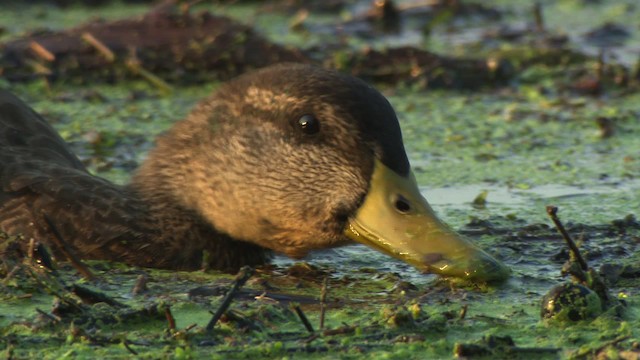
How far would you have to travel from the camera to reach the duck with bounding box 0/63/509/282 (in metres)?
6.25

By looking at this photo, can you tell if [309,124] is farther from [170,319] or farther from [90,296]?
[170,319]

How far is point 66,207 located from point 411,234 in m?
1.41

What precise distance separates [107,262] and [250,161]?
71cm

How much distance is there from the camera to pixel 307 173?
21.1ft

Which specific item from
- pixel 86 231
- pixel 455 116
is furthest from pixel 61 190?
pixel 455 116

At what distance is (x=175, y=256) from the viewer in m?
6.55

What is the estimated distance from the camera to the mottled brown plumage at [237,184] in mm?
6348

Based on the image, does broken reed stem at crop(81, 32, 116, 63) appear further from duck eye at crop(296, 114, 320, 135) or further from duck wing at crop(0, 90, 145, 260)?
duck eye at crop(296, 114, 320, 135)

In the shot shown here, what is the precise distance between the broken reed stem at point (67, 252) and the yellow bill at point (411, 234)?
40.3 inches

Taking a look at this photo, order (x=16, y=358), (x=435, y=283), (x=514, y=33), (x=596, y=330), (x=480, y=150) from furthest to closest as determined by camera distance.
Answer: (x=514, y=33)
(x=480, y=150)
(x=435, y=283)
(x=596, y=330)
(x=16, y=358)

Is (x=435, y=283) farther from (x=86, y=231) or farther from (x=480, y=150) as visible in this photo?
(x=480, y=150)

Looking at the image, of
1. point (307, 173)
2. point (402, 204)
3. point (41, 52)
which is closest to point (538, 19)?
point (41, 52)

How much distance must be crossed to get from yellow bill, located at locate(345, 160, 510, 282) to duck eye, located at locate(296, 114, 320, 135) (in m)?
0.33

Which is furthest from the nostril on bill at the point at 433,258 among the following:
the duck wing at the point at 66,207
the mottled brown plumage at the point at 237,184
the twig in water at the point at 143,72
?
the twig in water at the point at 143,72
